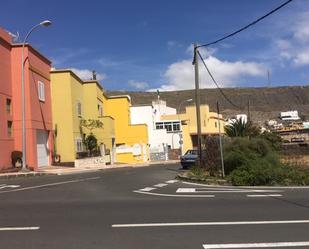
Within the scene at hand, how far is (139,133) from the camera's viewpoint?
72.7 meters

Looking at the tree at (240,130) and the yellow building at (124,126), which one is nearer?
the tree at (240,130)

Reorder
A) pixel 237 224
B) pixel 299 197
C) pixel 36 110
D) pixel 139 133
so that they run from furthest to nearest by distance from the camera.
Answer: pixel 139 133 → pixel 36 110 → pixel 299 197 → pixel 237 224

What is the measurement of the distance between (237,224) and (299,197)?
5.83 m

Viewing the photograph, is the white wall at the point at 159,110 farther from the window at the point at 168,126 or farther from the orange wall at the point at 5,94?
the orange wall at the point at 5,94

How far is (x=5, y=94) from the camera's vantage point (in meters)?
36.4

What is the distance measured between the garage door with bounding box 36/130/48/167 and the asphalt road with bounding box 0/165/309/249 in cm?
2470

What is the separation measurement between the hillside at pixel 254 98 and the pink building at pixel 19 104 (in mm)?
119707

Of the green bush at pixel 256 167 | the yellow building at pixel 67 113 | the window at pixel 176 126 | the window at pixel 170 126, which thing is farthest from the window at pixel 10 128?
the window at pixel 176 126

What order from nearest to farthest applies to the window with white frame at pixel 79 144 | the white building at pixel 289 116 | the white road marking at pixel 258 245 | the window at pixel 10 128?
the white road marking at pixel 258 245 → the window at pixel 10 128 → the window with white frame at pixel 79 144 → the white building at pixel 289 116

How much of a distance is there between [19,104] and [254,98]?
147m

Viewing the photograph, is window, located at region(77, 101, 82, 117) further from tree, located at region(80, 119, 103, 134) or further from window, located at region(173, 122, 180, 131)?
window, located at region(173, 122, 180, 131)

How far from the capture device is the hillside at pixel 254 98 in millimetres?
166875

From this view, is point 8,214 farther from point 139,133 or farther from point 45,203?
point 139,133

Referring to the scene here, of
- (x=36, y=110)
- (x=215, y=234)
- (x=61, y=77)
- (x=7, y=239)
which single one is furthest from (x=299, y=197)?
(x=61, y=77)
